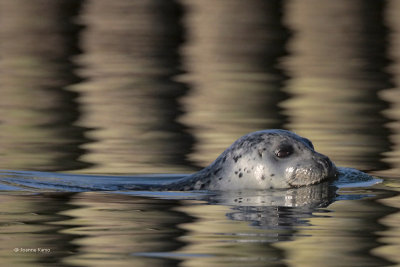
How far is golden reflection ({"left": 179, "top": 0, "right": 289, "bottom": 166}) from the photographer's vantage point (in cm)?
1224

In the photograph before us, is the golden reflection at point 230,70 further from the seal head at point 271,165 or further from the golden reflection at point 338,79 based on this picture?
the seal head at point 271,165

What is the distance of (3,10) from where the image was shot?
22016 millimetres

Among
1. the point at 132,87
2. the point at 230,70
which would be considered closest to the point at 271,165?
the point at 132,87

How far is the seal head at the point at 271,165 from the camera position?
8.71m

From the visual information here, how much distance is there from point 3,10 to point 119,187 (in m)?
13.7

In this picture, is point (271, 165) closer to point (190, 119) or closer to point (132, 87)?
point (190, 119)

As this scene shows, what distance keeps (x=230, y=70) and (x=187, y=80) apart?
41.3 inches

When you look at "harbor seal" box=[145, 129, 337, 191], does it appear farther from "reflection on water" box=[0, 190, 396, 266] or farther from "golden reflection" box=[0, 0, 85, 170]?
"golden reflection" box=[0, 0, 85, 170]

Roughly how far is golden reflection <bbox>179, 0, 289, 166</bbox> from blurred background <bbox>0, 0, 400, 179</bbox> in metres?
0.02

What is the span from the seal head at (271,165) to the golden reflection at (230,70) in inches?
54.3

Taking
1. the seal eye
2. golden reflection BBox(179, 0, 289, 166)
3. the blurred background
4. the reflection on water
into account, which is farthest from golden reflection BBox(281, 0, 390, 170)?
the reflection on water

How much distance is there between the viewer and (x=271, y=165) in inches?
344

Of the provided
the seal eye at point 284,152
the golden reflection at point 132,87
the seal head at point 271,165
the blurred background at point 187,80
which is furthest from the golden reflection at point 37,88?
the seal eye at point 284,152

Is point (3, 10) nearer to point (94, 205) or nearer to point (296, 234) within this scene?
point (94, 205)
